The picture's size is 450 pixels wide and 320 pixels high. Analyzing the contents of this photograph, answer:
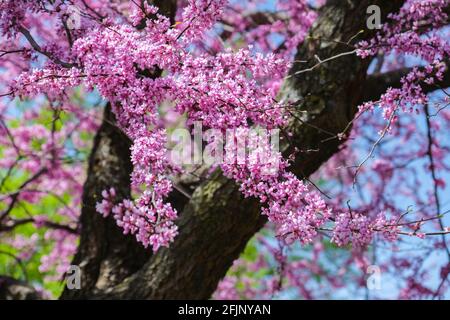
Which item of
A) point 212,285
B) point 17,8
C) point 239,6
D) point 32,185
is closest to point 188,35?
point 17,8

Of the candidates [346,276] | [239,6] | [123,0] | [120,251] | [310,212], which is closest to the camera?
[310,212]

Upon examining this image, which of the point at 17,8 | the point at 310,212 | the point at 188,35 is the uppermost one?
the point at 17,8

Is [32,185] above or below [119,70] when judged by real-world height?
above

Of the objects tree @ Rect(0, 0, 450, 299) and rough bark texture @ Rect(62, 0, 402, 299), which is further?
rough bark texture @ Rect(62, 0, 402, 299)

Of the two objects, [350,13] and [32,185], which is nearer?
[350,13]

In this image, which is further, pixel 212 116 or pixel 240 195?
pixel 240 195

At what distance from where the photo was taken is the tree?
286 cm

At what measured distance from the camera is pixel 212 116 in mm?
2934

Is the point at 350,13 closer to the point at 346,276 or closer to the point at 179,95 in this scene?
the point at 179,95

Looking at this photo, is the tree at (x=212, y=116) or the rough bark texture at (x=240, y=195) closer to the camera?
the tree at (x=212, y=116)

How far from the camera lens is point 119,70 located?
2832mm

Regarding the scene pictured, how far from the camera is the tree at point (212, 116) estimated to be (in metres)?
2.86

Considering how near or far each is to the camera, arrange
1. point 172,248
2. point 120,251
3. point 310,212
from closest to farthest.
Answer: point 310,212, point 172,248, point 120,251

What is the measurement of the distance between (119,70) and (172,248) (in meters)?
1.91
